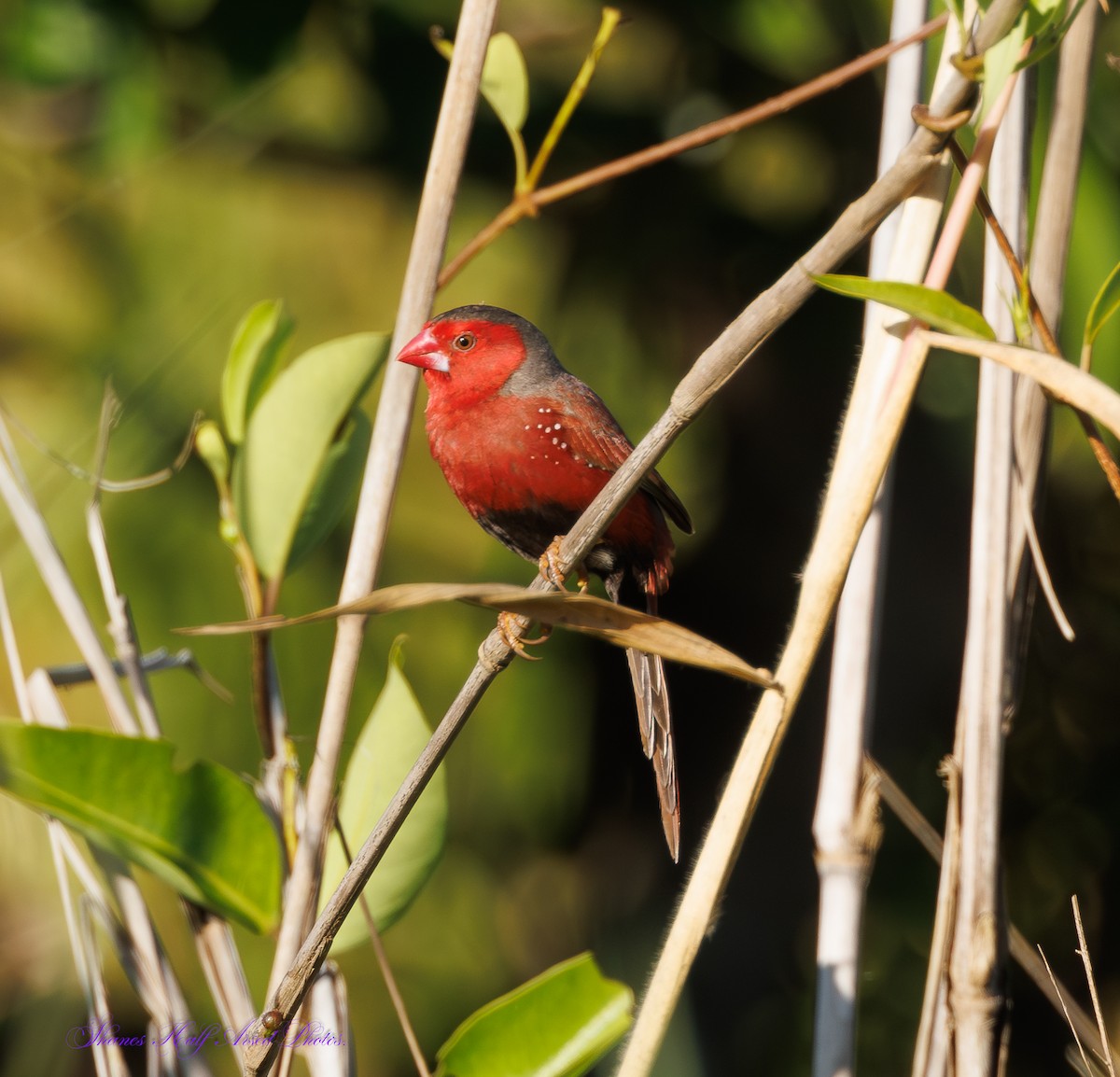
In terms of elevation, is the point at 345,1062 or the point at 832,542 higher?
the point at 832,542

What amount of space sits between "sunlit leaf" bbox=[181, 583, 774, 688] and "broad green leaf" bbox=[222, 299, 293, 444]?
27.3 inches

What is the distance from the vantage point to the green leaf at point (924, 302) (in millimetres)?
900

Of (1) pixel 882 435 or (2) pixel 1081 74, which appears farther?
(2) pixel 1081 74

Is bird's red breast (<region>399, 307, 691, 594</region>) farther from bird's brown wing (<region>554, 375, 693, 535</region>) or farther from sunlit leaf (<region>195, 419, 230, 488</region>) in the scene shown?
sunlit leaf (<region>195, 419, 230, 488</region>)

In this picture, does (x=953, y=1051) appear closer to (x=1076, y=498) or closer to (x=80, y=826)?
(x=80, y=826)

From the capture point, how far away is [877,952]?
10.4ft

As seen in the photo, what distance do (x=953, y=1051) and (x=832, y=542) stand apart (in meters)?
0.62

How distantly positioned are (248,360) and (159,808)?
1.96 ft

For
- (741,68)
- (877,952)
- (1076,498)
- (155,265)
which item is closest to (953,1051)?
(877,952)

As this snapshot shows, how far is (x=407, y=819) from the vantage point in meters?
1.51

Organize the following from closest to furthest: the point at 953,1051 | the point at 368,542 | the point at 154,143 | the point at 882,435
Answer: the point at 882,435, the point at 953,1051, the point at 368,542, the point at 154,143

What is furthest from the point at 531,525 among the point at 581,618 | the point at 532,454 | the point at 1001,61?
the point at 1001,61

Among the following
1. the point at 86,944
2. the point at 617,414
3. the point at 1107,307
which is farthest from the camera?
the point at 617,414

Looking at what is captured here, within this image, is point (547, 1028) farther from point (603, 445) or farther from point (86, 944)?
point (603, 445)
